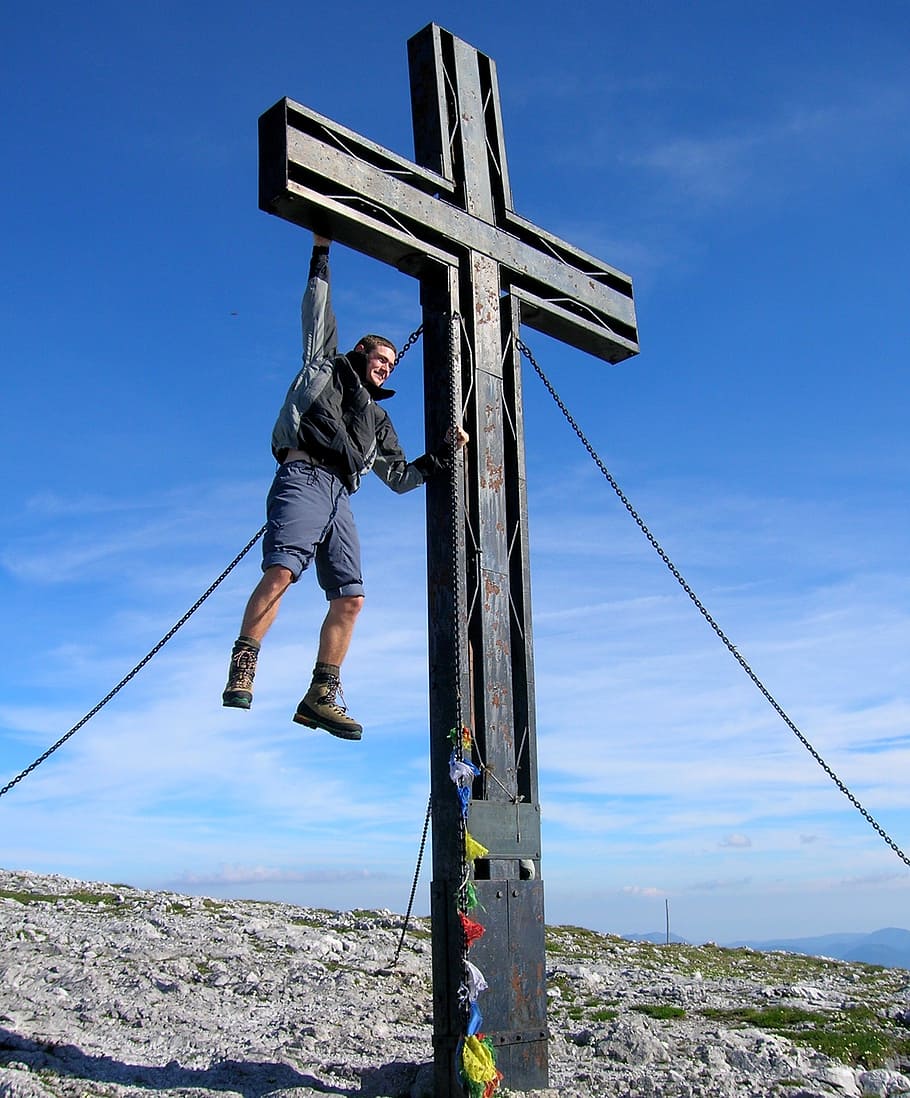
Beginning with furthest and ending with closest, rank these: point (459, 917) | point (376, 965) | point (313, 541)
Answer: point (376, 965), point (313, 541), point (459, 917)

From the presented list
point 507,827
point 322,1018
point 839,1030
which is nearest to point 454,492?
point 507,827

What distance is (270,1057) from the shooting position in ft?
21.2

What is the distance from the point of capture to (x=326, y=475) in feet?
20.9

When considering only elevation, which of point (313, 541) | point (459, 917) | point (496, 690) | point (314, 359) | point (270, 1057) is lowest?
point (270, 1057)

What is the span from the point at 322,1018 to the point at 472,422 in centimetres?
457

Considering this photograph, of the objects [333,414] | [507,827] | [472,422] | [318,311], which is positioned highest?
[318,311]

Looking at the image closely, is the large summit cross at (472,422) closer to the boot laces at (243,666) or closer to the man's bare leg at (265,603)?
the man's bare leg at (265,603)

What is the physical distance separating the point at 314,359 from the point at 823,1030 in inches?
266

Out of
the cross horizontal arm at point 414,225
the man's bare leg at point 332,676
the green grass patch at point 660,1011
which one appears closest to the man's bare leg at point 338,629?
the man's bare leg at point 332,676

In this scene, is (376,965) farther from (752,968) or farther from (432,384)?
(752,968)

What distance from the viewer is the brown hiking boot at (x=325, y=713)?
6.07 m

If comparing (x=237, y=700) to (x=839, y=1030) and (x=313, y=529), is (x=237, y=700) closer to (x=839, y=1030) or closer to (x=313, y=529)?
(x=313, y=529)

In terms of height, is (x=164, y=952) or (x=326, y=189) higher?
(x=326, y=189)

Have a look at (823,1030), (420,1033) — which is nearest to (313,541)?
(420,1033)
